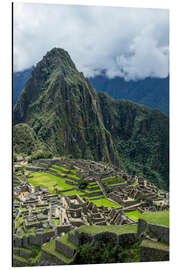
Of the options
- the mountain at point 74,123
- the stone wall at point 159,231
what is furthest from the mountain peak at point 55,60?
the stone wall at point 159,231

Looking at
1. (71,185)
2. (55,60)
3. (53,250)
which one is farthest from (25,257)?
(55,60)

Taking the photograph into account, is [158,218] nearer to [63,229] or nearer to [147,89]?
[63,229]

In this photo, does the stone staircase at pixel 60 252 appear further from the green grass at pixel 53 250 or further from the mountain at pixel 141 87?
the mountain at pixel 141 87

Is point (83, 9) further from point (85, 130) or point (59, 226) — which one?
point (85, 130)

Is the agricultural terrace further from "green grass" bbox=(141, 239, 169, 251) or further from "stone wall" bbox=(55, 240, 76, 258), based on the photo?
"green grass" bbox=(141, 239, 169, 251)

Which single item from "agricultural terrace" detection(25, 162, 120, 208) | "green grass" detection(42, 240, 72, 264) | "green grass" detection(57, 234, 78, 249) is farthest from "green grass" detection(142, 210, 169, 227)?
"agricultural terrace" detection(25, 162, 120, 208)

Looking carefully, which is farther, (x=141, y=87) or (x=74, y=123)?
(x=74, y=123)
